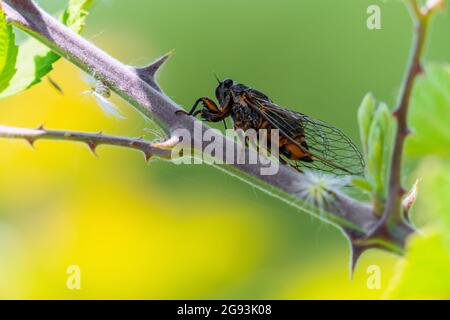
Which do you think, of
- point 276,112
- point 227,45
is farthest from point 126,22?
point 276,112

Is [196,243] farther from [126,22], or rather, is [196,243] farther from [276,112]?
[126,22]

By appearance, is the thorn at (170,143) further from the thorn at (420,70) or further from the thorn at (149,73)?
the thorn at (420,70)

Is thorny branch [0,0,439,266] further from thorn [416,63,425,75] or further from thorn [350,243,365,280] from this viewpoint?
thorn [416,63,425,75]

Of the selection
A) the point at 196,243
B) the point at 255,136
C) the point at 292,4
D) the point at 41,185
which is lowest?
the point at 255,136

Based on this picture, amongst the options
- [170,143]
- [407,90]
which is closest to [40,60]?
[170,143]

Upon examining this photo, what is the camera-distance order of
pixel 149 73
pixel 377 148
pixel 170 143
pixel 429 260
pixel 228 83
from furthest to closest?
pixel 228 83
pixel 149 73
pixel 170 143
pixel 377 148
pixel 429 260

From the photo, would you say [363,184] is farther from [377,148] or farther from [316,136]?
[316,136]
